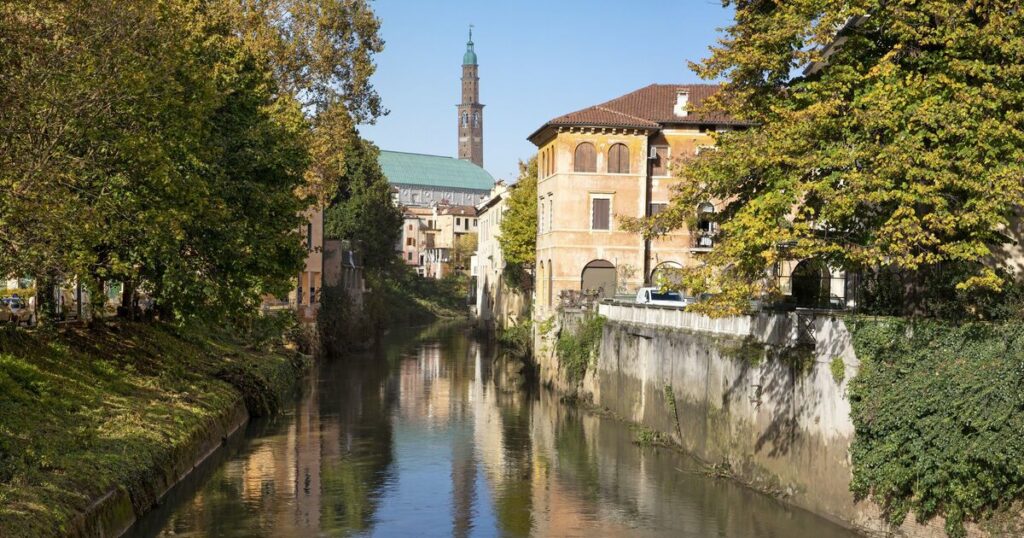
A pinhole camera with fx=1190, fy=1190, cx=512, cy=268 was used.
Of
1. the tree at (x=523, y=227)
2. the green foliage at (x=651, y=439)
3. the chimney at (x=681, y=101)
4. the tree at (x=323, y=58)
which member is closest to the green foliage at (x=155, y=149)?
the tree at (x=323, y=58)

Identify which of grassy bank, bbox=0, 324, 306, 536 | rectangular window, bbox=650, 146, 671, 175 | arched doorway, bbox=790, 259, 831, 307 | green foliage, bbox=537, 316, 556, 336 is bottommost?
grassy bank, bbox=0, 324, 306, 536

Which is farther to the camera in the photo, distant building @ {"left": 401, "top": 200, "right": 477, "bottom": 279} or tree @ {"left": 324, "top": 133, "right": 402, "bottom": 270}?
distant building @ {"left": 401, "top": 200, "right": 477, "bottom": 279}

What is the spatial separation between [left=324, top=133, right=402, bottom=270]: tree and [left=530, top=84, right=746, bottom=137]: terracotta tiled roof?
26.2m

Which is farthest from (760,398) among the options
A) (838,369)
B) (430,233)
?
(430,233)

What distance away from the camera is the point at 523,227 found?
68.7 meters

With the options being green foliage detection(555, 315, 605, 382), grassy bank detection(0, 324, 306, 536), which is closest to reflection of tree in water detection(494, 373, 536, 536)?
green foliage detection(555, 315, 605, 382)

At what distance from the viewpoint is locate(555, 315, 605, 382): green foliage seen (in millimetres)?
43844

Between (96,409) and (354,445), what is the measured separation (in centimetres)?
992

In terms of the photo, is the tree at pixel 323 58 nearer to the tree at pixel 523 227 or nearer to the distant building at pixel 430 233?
the tree at pixel 523 227

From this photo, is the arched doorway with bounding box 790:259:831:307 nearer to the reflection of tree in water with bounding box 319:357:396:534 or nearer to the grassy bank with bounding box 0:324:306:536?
the reflection of tree in water with bounding box 319:357:396:534

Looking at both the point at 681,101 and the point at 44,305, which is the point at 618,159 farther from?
the point at 44,305

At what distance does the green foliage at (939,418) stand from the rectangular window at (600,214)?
1262 inches

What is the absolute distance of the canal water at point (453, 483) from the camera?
2333 centimetres

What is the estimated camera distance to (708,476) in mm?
28250
